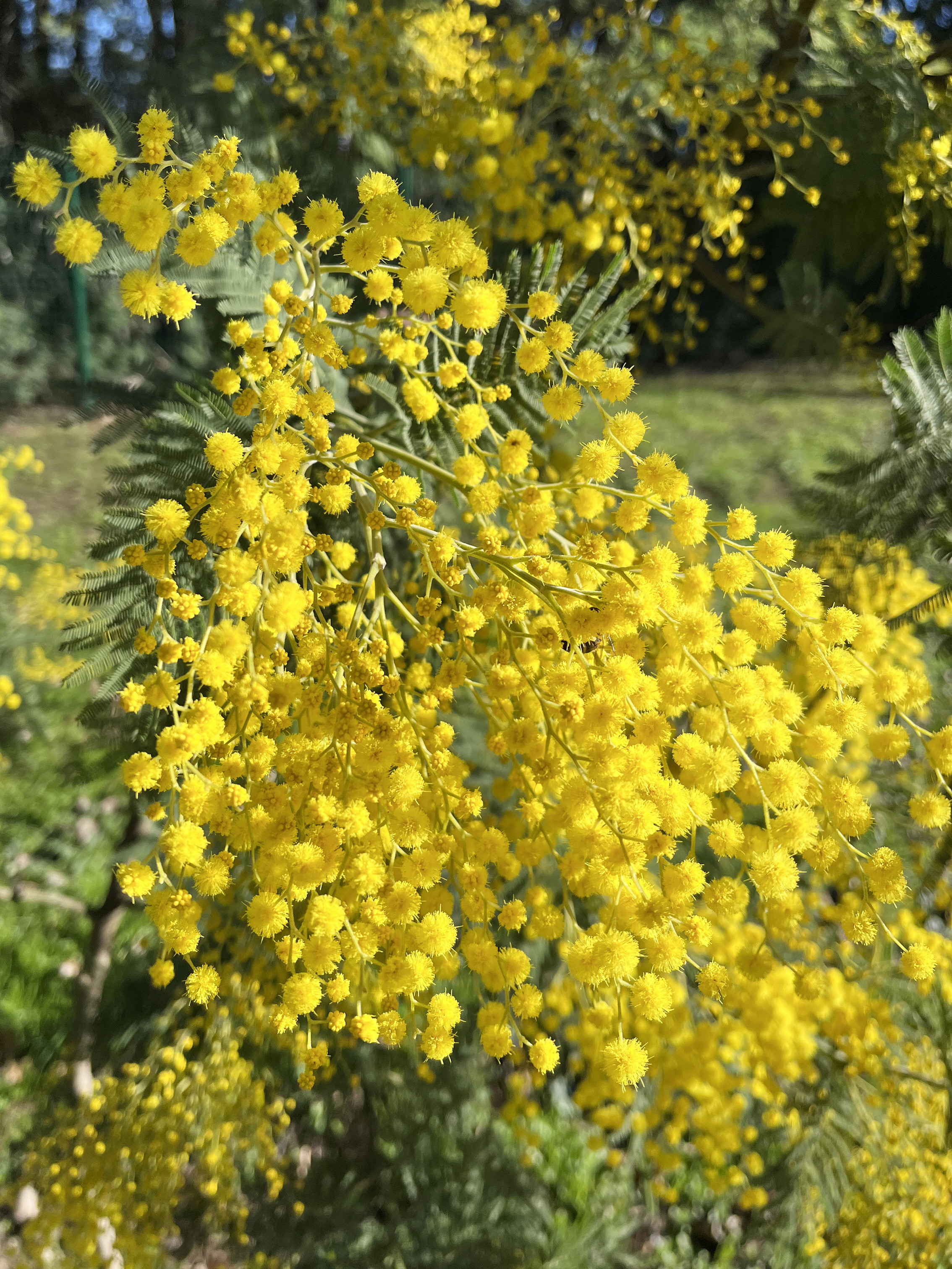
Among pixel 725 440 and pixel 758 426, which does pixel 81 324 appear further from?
pixel 758 426

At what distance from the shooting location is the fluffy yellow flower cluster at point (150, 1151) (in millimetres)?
1681

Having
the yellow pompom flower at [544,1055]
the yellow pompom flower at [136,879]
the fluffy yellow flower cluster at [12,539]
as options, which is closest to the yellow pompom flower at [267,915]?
the yellow pompom flower at [136,879]

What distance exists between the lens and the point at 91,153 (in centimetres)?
72

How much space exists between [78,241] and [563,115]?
5.56 ft

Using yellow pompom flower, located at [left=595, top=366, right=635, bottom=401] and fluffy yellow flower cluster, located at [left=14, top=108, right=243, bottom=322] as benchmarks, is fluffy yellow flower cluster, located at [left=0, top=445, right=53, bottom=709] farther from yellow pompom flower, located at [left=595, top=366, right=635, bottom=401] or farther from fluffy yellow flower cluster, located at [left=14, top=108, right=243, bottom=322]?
yellow pompom flower, located at [left=595, top=366, right=635, bottom=401]

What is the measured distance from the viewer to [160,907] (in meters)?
0.80

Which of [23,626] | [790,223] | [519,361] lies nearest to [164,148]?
[519,361]

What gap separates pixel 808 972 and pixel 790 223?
205cm

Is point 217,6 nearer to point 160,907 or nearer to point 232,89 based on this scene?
point 232,89

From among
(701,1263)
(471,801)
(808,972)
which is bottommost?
(701,1263)

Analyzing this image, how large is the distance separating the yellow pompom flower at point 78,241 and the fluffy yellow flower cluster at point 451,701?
0.33 ft

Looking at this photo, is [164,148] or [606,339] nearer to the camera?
[164,148]

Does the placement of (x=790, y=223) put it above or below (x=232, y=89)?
above

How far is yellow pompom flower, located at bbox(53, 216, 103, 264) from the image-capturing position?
735 mm
